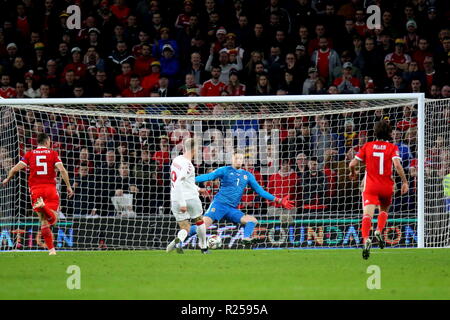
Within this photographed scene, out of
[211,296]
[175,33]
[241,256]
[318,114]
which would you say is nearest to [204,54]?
[175,33]

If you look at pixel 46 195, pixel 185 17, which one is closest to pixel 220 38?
pixel 185 17

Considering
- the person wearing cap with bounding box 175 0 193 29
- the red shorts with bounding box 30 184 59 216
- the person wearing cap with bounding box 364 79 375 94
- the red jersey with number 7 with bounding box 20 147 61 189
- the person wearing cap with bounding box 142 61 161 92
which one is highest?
the person wearing cap with bounding box 175 0 193 29

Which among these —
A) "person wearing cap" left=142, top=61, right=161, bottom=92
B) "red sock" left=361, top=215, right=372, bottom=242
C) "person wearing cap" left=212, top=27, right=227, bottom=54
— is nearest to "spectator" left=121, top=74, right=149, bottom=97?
"person wearing cap" left=142, top=61, right=161, bottom=92

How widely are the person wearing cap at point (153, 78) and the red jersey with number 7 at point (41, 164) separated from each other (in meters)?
5.47

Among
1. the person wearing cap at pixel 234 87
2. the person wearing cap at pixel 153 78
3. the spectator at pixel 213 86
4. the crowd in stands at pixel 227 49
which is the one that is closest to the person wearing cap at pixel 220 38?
the crowd in stands at pixel 227 49

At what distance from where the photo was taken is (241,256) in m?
12.3

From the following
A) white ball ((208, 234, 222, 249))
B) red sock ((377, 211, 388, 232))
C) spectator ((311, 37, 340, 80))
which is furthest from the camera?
spectator ((311, 37, 340, 80))

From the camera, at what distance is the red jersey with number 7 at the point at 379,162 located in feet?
38.8

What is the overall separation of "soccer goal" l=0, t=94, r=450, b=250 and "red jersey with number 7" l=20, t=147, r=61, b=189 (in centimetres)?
129

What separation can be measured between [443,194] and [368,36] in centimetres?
477

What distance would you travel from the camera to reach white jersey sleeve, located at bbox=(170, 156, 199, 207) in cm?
1289

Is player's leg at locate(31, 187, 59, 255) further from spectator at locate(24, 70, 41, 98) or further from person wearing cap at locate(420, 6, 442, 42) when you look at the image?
person wearing cap at locate(420, 6, 442, 42)

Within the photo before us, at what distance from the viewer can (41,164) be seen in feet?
42.9

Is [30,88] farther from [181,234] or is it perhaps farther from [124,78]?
[181,234]
